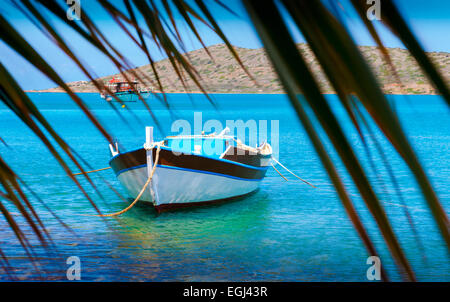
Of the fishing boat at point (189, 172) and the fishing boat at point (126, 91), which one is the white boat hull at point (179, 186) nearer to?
the fishing boat at point (189, 172)

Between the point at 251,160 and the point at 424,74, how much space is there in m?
13.2

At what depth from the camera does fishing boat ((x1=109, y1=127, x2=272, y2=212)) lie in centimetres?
1144

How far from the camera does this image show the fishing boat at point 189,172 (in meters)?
11.4

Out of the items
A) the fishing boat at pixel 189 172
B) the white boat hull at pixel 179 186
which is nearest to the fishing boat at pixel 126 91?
the fishing boat at pixel 189 172

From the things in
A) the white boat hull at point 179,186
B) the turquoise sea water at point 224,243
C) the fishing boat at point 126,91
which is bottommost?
the fishing boat at point 126,91

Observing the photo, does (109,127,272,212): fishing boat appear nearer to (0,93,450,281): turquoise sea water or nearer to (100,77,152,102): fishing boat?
(0,93,450,281): turquoise sea water

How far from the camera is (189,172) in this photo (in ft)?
38.9

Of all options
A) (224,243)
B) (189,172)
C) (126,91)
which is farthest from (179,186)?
(126,91)

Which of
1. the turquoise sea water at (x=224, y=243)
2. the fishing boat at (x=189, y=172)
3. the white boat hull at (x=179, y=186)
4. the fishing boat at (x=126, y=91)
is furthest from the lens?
the white boat hull at (x=179, y=186)

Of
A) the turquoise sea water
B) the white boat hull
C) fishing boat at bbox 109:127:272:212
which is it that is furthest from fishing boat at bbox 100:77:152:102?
A: the white boat hull

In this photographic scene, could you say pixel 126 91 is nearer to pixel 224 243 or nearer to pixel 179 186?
pixel 224 243

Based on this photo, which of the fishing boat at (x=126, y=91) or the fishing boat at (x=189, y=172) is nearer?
the fishing boat at (x=126, y=91)

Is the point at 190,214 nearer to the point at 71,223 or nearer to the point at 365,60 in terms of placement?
the point at 71,223
